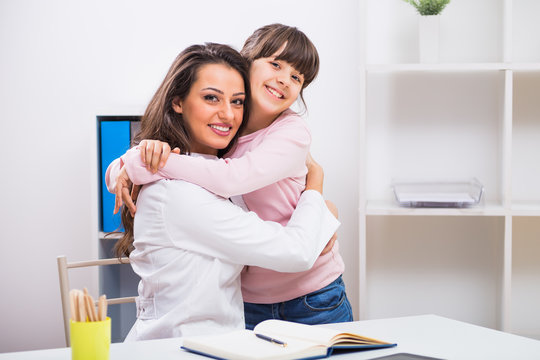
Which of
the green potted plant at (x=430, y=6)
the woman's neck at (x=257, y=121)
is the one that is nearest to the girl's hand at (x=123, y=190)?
the woman's neck at (x=257, y=121)

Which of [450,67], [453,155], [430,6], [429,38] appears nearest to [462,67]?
[450,67]

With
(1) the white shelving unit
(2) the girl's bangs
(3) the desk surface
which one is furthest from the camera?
(1) the white shelving unit

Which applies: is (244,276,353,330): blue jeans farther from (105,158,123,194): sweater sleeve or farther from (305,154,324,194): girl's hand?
(105,158,123,194): sweater sleeve

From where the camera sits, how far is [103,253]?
2.66 meters

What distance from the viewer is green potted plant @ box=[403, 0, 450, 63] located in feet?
7.95

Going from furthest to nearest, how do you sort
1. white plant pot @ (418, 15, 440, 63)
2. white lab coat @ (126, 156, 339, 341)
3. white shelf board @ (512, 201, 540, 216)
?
white plant pot @ (418, 15, 440, 63)
white shelf board @ (512, 201, 540, 216)
white lab coat @ (126, 156, 339, 341)

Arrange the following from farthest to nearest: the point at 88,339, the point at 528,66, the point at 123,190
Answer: the point at 528,66
the point at 123,190
the point at 88,339

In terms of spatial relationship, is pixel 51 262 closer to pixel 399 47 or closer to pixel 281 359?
pixel 399 47

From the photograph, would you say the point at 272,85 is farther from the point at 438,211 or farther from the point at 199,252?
the point at 438,211

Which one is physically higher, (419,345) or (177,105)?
(177,105)

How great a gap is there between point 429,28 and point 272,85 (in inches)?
42.0

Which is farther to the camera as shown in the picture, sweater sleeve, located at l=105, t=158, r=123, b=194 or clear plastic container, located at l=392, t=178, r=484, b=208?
clear plastic container, located at l=392, t=178, r=484, b=208

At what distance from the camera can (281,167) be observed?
5.08 feet

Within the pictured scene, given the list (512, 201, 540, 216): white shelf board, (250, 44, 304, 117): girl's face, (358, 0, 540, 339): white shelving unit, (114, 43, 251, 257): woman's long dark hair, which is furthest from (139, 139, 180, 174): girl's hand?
(512, 201, 540, 216): white shelf board
